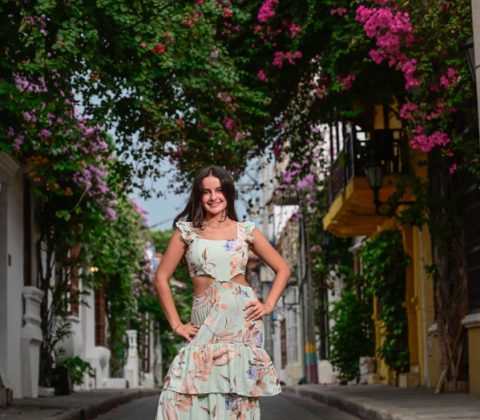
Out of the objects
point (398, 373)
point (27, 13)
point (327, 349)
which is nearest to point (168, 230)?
point (327, 349)

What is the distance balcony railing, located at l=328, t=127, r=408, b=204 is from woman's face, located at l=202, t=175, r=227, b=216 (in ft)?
51.3

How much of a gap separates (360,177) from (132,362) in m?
22.2

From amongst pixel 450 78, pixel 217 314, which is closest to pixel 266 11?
pixel 450 78

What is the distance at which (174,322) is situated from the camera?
646 centimetres

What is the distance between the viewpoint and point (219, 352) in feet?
20.7

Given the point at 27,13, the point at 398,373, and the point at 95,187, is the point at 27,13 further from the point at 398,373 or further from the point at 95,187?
the point at 398,373

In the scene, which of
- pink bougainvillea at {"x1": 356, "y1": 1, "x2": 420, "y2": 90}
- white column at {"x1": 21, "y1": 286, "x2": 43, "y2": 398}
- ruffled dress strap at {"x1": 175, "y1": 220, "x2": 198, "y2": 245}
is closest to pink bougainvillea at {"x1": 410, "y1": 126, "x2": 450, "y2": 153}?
pink bougainvillea at {"x1": 356, "y1": 1, "x2": 420, "y2": 90}

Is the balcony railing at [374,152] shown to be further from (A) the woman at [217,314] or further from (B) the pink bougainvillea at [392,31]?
(A) the woman at [217,314]

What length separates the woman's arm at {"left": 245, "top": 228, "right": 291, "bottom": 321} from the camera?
21.3ft

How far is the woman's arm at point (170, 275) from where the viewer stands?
645 centimetres

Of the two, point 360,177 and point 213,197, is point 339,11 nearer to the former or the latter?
point 360,177

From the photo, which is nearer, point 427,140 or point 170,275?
point 170,275

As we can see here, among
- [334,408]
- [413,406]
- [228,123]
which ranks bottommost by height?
[334,408]

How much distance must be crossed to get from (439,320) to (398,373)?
6.36 m
